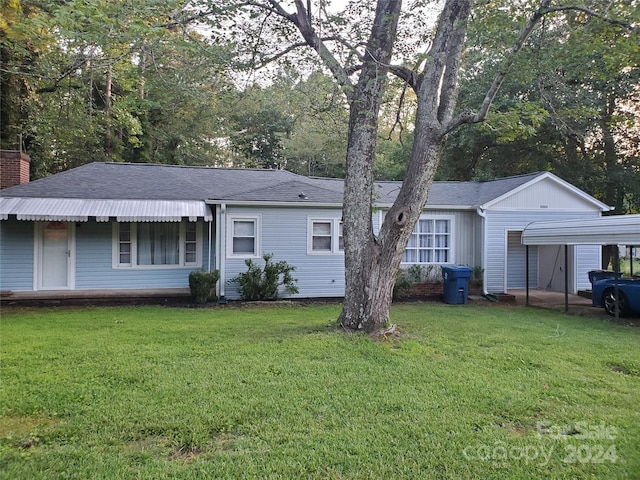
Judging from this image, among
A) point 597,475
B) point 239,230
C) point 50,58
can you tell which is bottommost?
point 597,475

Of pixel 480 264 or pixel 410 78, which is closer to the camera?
pixel 410 78

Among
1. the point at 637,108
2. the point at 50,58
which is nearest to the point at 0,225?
the point at 50,58

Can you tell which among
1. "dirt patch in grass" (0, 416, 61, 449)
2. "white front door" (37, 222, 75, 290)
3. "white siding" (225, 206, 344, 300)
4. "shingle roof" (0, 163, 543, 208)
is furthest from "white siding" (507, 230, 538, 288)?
"dirt patch in grass" (0, 416, 61, 449)

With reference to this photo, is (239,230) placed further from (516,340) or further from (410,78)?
(516,340)

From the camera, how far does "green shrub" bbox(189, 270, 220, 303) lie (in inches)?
424

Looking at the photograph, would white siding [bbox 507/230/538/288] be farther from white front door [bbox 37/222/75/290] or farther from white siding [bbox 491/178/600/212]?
white front door [bbox 37/222/75/290]

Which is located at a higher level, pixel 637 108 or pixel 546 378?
pixel 637 108

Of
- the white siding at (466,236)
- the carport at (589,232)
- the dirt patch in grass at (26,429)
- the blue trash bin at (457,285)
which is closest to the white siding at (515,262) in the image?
the white siding at (466,236)

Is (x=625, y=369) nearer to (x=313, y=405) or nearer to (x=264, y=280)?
(x=313, y=405)

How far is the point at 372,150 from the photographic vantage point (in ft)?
24.6

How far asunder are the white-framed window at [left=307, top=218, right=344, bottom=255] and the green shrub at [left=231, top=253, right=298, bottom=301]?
102cm

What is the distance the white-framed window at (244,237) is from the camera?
11.6 meters

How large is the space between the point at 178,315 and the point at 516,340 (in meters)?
6.82

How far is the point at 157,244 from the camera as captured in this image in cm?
1194
